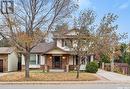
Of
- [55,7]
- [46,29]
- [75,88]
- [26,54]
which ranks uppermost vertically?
[55,7]

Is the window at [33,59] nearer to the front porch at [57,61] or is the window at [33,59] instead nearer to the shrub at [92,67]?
the front porch at [57,61]

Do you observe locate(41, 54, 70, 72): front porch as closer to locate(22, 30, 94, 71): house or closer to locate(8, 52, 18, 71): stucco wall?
locate(22, 30, 94, 71): house

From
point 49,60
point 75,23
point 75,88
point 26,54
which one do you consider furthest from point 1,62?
point 75,88

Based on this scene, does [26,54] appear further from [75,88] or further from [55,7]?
[75,88]

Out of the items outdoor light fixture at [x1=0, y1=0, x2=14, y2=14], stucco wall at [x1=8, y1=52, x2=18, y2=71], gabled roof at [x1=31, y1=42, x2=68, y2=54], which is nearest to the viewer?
outdoor light fixture at [x1=0, y1=0, x2=14, y2=14]

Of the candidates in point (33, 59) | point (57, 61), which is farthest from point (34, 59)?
point (57, 61)

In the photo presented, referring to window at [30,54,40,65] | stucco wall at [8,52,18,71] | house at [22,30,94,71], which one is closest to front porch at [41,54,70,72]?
house at [22,30,94,71]

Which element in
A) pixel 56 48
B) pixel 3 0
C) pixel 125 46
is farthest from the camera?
pixel 125 46

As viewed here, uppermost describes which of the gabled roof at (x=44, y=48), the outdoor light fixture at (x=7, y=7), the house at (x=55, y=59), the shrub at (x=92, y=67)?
the outdoor light fixture at (x=7, y=7)

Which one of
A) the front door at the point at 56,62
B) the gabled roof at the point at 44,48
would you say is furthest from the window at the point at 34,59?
the front door at the point at 56,62

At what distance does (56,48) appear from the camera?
1977 inches

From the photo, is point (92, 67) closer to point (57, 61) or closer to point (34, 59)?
point (57, 61)

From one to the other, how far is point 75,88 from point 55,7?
12.5 metres

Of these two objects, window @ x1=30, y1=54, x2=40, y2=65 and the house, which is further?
window @ x1=30, y1=54, x2=40, y2=65
